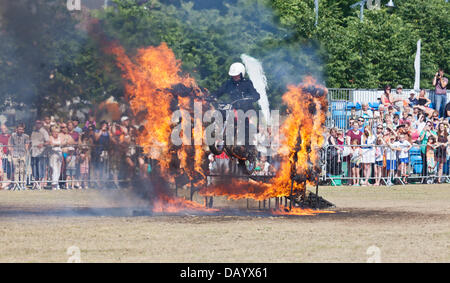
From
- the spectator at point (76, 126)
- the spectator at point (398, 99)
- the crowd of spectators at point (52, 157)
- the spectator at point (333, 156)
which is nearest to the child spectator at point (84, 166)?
the crowd of spectators at point (52, 157)

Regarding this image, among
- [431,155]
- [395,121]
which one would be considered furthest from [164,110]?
[431,155]

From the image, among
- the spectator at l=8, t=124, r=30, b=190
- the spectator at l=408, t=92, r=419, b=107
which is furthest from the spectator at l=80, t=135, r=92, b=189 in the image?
the spectator at l=408, t=92, r=419, b=107

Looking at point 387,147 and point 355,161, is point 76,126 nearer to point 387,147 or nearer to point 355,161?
point 355,161

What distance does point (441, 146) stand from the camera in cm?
2925

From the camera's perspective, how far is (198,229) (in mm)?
16031

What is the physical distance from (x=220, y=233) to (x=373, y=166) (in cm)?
1456

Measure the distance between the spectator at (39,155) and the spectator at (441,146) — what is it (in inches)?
541

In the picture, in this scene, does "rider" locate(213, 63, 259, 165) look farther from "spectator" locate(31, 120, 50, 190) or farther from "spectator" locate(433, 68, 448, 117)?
"spectator" locate(433, 68, 448, 117)

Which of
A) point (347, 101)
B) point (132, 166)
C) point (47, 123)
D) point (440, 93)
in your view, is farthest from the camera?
point (440, 93)

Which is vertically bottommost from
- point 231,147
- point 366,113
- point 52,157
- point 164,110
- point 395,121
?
point 52,157

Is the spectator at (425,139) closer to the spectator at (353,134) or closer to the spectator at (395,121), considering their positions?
the spectator at (395,121)

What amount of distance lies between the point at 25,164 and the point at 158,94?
333 inches

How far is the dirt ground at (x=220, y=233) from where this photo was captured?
42.0 feet

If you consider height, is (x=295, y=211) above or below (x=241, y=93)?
below
